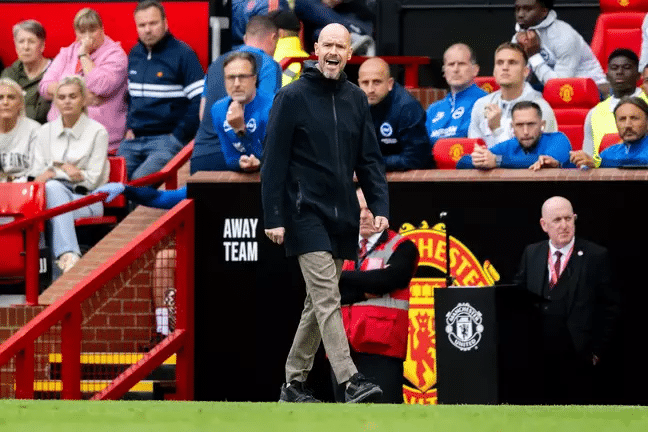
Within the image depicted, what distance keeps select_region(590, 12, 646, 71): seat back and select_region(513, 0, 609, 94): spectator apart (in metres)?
0.67

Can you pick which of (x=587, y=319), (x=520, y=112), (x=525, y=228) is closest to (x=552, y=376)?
(x=587, y=319)

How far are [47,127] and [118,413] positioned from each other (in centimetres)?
609

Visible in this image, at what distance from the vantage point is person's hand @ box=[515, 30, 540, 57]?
1406cm

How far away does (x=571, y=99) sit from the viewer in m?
13.7

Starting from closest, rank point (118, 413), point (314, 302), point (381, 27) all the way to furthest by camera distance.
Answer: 1. point (118, 413)
2. point (314, 302)
3. point (381, 27)

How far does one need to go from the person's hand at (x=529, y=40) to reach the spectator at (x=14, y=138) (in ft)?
13.3

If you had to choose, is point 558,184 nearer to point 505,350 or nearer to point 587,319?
point 587,319

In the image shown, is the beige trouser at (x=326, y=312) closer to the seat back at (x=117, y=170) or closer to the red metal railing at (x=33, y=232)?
the red metal railing at (x=33, y=232)

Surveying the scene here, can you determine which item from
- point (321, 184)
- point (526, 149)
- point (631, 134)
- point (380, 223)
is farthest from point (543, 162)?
point (321, 184)

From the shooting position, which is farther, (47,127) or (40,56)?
(40,56)

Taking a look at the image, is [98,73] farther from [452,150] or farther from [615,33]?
[615,33]

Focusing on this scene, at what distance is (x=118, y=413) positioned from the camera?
298 inches

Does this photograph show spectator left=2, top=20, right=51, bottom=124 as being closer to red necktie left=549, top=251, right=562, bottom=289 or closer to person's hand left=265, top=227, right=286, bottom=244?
red necktie left=549, top=251, right=562, bottom=289

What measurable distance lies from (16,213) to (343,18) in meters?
4.31
